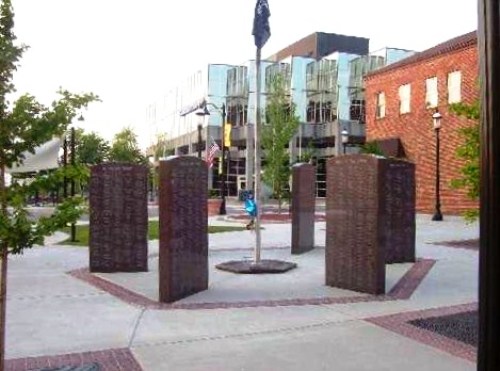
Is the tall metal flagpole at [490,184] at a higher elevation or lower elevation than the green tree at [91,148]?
lower

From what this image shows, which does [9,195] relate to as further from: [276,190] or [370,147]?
[276,190]

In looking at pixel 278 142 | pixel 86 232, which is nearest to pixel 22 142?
pixel 86 232

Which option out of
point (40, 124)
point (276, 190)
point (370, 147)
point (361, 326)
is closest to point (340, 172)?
point (361, 326)

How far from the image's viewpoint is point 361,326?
24.3 ft

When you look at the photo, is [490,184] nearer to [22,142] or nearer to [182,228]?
[22,142]

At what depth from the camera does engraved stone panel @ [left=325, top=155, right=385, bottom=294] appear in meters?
9.52

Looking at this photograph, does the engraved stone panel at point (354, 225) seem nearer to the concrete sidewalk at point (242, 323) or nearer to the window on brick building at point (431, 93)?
the concrete sidewalk at point (242, 323)

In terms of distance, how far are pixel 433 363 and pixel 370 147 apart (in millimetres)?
25445

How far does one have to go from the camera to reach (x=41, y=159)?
6340 mm

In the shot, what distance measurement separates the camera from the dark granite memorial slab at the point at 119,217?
12156 millimetres

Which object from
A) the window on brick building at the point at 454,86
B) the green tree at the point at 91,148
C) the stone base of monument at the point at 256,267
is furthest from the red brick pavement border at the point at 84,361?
the green tree at the point at 91,148

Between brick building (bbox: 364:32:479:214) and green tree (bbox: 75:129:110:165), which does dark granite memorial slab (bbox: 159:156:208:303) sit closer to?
brick building (bbox: 364:32:479:214)

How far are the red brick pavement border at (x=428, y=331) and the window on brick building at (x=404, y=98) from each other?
28909mm

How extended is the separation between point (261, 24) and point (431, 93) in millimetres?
24311
